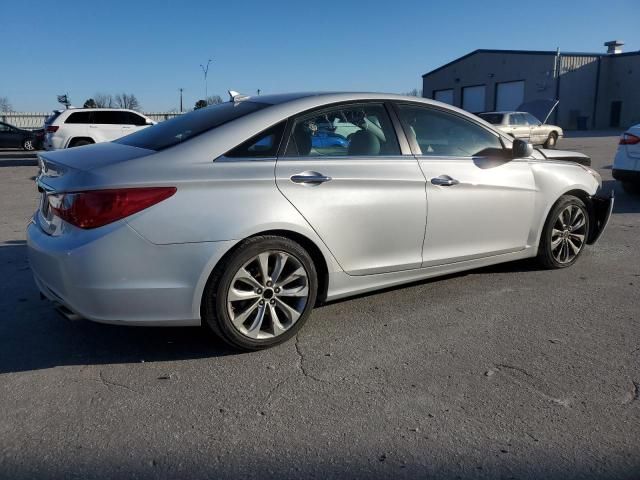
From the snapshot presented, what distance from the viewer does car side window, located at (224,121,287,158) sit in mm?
3506

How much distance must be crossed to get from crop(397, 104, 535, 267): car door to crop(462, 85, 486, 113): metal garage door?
44655 mm

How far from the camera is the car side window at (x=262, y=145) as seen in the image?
3.51 metres

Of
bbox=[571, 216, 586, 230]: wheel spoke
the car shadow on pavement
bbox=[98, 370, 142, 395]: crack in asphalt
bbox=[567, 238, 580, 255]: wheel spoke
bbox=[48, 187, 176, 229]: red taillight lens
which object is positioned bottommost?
bbox=[98, 370, 142, 395]: crack in asphalt

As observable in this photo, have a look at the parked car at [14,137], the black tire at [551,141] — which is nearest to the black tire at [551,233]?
the black tire at [551,141]

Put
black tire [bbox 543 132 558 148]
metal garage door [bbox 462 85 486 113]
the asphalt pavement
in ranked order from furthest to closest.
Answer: metal garage door [bbox 462 85 486 113]
black tire [bbox 543 132 558 148]
the asphalt pavement

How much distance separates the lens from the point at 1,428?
2.73 metres

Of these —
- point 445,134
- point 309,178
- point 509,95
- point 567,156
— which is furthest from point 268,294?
point 509,95

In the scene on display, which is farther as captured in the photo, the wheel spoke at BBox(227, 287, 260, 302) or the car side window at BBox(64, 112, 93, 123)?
the car side window at BBox(64, 112, 93, 123)

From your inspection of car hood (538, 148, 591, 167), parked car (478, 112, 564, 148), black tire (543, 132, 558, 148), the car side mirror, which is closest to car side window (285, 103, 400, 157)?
the car side mirror

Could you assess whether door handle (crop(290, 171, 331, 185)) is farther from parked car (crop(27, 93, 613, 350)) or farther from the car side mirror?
the car side mirror

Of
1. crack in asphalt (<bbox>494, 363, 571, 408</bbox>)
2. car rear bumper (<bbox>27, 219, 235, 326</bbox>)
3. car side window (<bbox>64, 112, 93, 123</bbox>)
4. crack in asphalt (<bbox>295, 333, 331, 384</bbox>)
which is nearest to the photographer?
crack in asphalt (<bbox>494, 363, 571, 408</bbox>)

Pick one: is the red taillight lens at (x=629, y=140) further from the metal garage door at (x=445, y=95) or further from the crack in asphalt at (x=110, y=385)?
A: the metal garage door at (x=445, y=95)


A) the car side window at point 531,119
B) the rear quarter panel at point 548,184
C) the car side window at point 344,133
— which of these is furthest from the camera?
the car side window at point 531,119

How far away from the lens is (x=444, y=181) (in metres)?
4.23
